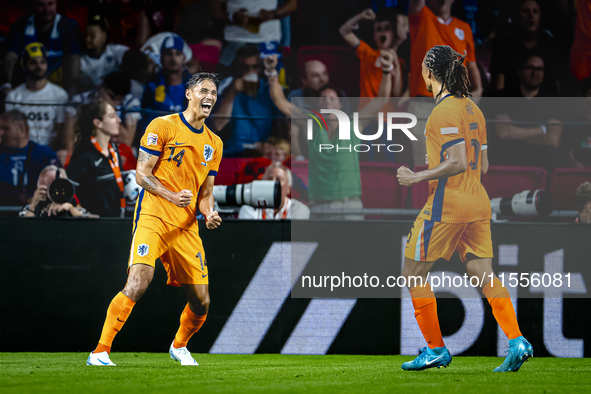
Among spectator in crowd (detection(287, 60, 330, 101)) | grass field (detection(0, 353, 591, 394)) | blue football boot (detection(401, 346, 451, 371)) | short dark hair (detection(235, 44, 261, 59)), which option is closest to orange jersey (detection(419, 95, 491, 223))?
blue football boot (detection(401, 346, 451, 371))

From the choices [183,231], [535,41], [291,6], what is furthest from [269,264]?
[535,41]

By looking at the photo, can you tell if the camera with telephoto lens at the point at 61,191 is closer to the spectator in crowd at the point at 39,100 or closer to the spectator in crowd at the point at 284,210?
the spectator in crowd at the point at 39,100

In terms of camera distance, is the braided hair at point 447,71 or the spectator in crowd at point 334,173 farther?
the spectator in crowd at point 334,173

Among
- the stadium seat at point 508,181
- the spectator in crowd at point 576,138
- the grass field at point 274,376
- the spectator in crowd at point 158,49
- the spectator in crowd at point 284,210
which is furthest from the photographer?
the spectator in crowd at point 158,49

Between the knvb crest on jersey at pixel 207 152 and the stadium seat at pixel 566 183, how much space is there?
346cm

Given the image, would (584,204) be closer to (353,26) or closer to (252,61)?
(353,26)

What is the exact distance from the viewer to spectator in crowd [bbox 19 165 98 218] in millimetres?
5996

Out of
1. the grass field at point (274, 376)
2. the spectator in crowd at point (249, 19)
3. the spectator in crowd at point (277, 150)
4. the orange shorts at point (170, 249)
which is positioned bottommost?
the grass field at point (274, 376)

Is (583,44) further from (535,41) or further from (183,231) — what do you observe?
(183,231)

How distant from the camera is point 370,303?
5.86 m

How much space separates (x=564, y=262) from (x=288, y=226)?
8.61 ft

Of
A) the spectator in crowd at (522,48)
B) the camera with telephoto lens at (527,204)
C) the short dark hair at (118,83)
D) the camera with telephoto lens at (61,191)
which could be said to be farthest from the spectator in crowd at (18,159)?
the spectator in crowd at (522,48)

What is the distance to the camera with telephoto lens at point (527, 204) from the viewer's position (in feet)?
19.9

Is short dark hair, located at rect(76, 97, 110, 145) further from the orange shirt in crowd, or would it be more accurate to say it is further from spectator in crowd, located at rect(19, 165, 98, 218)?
the orange shirt in crowd
